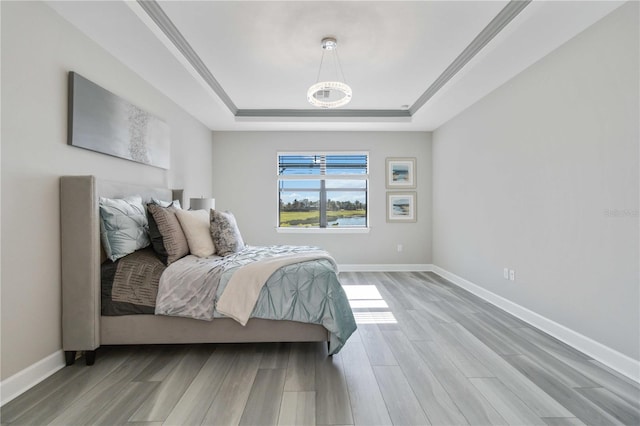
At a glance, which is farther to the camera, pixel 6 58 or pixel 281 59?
pixel 281 59

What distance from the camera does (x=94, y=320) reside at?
2.21 meters

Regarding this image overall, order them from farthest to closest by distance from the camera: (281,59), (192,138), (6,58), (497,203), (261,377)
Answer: (192,138) → (497,203) → (281,59) → (261,377) → (6,58)

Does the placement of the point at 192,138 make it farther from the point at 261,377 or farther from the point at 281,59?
the point at 261,377

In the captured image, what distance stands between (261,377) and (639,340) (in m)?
2.44

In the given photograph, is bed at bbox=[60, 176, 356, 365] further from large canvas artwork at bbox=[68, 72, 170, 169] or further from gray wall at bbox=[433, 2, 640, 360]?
gray wall at bbox=[433, 2, 640, 360]

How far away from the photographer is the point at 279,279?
235 centimetres

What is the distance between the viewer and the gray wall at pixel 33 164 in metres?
1.87

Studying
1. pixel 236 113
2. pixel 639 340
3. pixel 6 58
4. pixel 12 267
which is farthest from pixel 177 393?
pixel 236 113

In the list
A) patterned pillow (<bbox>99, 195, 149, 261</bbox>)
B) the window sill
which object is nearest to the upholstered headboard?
patterned pillow (<bbox>99, 195, 149, 261</bbox>)

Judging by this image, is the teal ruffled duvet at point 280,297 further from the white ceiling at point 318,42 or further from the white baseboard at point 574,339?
the white ceiling at point 318,42

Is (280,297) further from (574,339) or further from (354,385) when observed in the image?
(574,339)

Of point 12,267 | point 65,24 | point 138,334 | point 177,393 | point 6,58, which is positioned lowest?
point 177,393

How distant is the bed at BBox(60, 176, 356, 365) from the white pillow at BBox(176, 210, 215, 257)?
2.09ft

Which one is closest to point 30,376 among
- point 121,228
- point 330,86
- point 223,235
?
point 121,228
